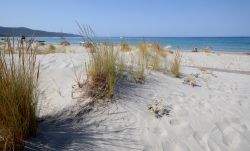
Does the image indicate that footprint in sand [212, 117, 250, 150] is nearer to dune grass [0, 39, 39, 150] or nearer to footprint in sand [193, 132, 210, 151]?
footprint in sand [193, 132, 210, 151]

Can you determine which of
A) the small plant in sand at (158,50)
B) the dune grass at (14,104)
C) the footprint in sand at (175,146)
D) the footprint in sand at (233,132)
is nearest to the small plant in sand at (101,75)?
the footprint in sand at (175,146)

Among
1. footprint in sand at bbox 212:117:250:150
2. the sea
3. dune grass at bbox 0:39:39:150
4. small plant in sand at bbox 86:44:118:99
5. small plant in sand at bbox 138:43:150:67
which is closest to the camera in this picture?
dune grass at bbox 0:39:39:150

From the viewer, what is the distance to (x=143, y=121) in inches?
142

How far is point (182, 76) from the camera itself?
6.41 m

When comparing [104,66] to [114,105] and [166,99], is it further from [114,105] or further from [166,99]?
[166,99]

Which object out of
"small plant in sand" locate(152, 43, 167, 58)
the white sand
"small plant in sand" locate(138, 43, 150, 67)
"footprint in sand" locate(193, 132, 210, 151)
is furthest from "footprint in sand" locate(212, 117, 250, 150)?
"small plant in sand" locate(152, 43, 167, 58)

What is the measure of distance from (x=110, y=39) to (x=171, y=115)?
70.3 inches

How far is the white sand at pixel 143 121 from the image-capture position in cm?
308

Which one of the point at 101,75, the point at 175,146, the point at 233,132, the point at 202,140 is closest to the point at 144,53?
the point at 101,75

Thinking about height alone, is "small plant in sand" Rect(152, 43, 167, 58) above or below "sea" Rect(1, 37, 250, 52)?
below

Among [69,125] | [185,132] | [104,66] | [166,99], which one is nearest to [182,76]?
[166,99]

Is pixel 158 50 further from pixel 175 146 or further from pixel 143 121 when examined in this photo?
pixel 175 146

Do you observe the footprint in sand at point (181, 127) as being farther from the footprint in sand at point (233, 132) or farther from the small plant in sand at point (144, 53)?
the small plant in sand at point (144, 53)

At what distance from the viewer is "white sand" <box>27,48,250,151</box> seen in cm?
308
